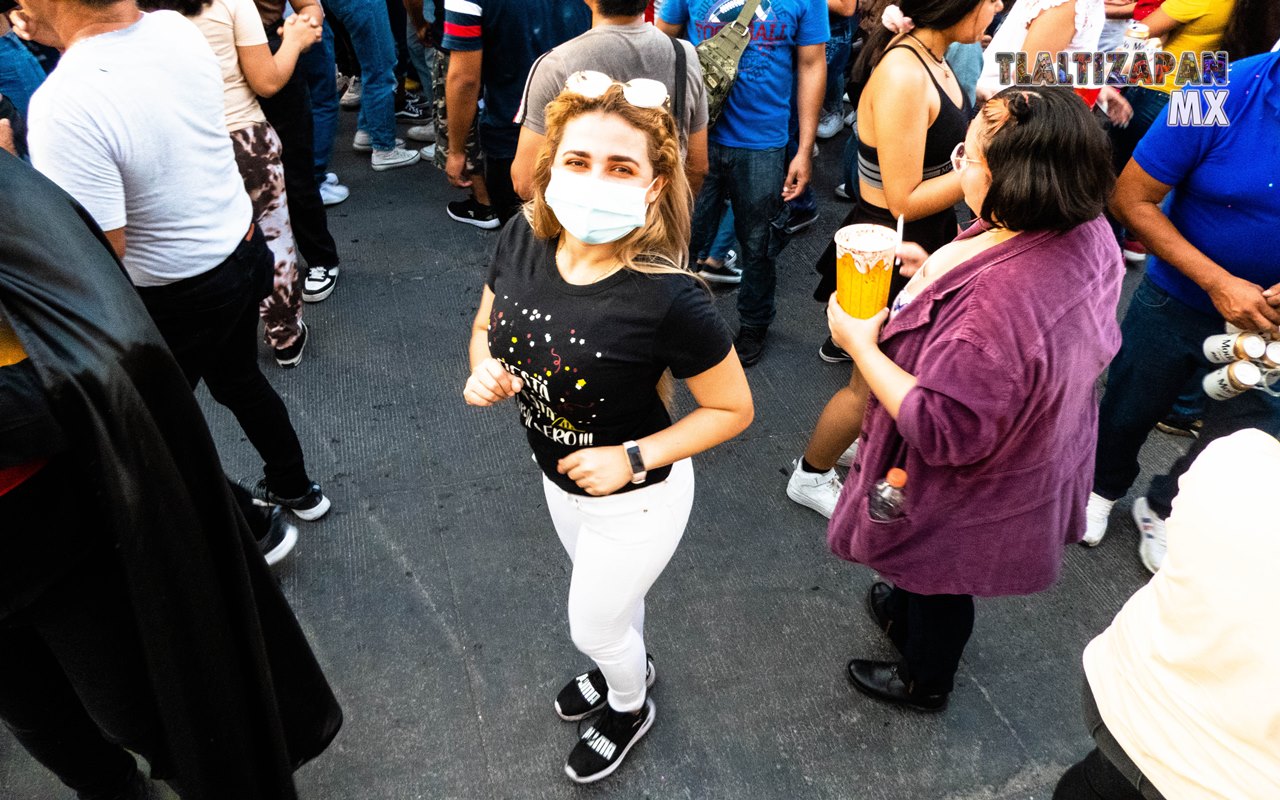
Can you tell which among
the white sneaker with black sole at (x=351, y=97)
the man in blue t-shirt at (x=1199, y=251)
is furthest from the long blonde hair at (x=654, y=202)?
the white sneaker with black sole at (x=351, y=97)

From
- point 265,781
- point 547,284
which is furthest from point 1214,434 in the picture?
point 265,781

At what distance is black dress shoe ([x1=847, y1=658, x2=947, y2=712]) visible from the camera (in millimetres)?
2666

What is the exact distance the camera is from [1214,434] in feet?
9.86

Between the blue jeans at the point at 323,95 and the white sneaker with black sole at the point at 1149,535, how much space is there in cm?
→ 430

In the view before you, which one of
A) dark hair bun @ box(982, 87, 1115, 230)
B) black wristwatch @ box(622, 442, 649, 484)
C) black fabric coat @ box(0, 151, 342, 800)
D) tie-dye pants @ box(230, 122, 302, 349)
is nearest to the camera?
black fabric coat @ box(0, 151, 342, 800)

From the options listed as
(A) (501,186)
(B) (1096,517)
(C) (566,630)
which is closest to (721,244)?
(A) (501,186)

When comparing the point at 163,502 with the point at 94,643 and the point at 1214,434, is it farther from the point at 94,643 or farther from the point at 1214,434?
the point at 1214,434

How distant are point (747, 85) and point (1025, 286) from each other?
2.16m

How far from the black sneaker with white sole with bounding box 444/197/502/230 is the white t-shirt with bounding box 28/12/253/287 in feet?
7.86

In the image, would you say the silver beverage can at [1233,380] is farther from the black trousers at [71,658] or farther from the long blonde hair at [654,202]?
the black trousers at [71,658]

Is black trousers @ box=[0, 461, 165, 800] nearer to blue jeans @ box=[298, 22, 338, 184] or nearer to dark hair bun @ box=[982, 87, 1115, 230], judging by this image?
dark hair bun @ box=[982, 87, 1115, 230]

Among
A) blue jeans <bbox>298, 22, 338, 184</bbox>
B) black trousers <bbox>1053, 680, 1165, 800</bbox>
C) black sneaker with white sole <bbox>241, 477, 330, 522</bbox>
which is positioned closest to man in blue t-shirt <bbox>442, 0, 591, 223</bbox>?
blue jeans <bbox>298, 22, 338, 184</bbox>

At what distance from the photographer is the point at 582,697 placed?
8.62 ft

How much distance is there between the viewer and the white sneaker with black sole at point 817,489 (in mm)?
3334
